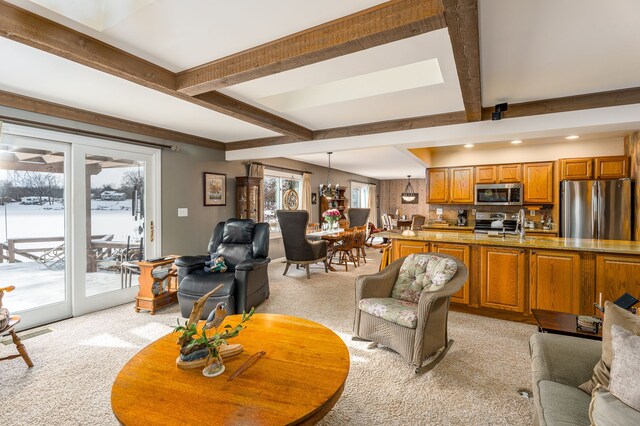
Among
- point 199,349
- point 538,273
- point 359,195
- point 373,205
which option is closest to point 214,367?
point 199,349

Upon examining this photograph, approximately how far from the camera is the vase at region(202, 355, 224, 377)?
60.2 inches

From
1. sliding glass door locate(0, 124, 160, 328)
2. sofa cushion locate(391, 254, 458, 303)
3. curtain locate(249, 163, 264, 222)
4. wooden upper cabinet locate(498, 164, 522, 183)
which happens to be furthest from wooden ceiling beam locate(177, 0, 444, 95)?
wooden upper cabinet locate(498, 164, 522, 183)

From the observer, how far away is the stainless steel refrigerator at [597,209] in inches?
179

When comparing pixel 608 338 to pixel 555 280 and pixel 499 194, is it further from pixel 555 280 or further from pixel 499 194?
pixel 499 194

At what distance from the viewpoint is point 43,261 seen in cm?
346

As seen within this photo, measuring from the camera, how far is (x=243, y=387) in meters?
1.43

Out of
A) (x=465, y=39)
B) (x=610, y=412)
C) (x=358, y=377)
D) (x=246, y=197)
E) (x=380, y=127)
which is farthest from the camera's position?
(x=246, y=197)

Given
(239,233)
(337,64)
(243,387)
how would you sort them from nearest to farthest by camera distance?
(243,387) → (337,64) → (239,233)

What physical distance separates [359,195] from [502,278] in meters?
8.46

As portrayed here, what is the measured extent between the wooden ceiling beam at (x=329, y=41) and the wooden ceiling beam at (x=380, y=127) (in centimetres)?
228

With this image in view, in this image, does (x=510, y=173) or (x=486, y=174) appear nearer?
(x=510, y=173)

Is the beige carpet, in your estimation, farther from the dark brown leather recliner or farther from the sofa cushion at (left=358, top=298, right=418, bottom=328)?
the dark brown leather recliner

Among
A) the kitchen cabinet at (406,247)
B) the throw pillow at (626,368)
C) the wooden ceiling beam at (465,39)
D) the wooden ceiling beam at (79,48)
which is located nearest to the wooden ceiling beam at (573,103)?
the wooden ceiling beam at (465,39)

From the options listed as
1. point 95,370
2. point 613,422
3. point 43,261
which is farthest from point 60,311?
point 613,422
